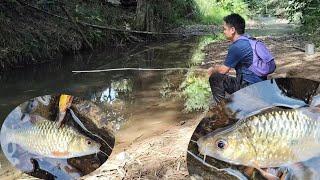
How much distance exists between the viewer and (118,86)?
32.3 feet

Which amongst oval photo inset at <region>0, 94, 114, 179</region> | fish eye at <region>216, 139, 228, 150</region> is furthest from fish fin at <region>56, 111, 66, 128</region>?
fish eye at <region>216, 139, 228, 150</region>

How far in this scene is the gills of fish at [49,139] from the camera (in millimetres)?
3027

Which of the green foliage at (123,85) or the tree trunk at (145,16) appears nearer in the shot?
Result: the green foliage at (123,85)

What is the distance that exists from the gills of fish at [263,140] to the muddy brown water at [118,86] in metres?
2.02

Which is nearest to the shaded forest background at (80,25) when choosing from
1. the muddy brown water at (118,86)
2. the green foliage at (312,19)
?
the green foliage at (312,19)

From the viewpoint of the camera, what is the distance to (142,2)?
61.4 feet

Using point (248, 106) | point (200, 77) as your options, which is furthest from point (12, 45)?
point (248, 106)

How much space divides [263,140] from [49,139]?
4.56 feet

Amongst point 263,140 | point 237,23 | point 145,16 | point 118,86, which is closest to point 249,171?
point 263,140

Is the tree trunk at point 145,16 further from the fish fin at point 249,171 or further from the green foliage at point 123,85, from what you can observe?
the fish fin at point 249,171

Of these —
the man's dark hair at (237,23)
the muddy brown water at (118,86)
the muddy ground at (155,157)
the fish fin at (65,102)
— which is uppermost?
the man's dark hair at (237,23)

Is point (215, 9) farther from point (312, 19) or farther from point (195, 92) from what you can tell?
point (195, 92)

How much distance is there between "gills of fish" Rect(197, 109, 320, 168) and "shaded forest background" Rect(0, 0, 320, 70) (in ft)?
31.5

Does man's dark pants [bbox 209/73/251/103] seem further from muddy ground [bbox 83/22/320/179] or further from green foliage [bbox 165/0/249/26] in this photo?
green foliage [bbox 165/0/249/26]
